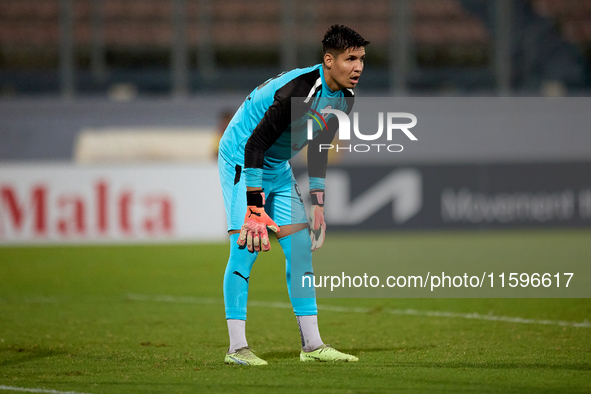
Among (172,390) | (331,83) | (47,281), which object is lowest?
(47,281)

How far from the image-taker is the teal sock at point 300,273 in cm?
460

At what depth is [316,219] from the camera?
479 cm

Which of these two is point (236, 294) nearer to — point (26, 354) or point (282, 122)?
point (282, 122)

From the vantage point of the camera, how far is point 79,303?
750 cm

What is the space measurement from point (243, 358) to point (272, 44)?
16.4 meters

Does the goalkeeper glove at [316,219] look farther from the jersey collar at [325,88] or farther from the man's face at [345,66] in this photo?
the man's face at [345,66]

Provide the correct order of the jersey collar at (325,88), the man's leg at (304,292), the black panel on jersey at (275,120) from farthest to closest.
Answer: the man's leg at (304,292) → the jersey collar at (325,88) → the black panel on jersey at (275,120)

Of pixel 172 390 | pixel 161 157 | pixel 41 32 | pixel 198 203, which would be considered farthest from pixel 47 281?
pixel 41 32

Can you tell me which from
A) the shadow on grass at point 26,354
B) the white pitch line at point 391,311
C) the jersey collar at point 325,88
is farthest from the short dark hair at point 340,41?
the white pitch line at point 391,311

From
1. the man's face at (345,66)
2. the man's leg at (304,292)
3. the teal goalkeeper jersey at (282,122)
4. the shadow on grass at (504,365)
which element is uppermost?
the man's face at (345,66)

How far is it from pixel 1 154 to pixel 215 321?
11952mm

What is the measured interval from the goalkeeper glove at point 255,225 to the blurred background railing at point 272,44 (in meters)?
13.6

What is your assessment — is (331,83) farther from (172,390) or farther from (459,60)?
(459,60)

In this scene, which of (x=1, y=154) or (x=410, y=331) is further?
(x=1, y=154)
